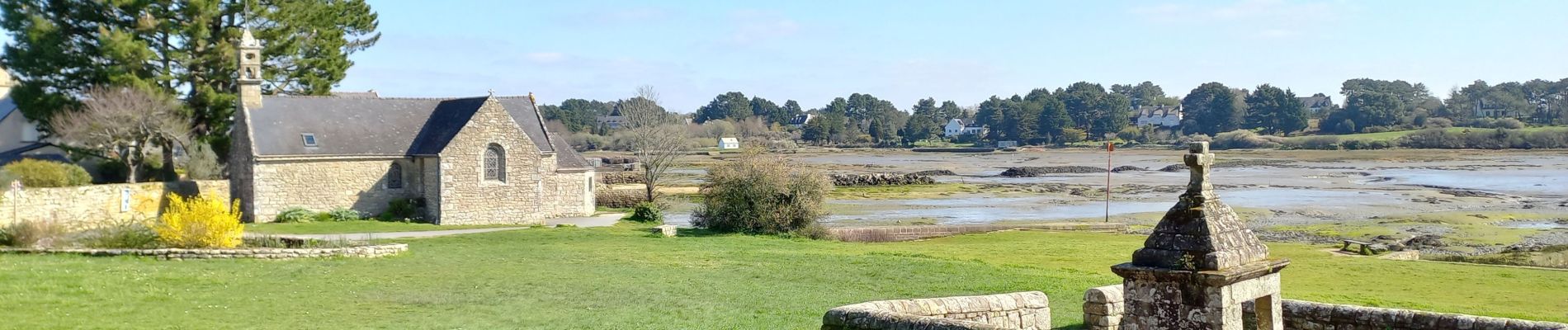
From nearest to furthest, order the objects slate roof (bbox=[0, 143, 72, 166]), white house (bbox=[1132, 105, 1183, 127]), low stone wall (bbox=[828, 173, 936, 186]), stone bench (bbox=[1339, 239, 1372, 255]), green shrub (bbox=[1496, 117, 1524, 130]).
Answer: stone bench (bbox=[1339, 239, 1372, 255])
slate roof (bbox=[0, 143, 72, 166])
low stone wall (bbox=[828, 173, 936, 186])
green shrub (bbox=[1496, 117, 1524, 130])
white house (bbox=[1132, 105, 1183, 127])

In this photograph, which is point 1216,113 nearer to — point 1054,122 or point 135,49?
point 1054,122

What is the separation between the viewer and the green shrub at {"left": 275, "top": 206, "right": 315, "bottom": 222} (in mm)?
38156

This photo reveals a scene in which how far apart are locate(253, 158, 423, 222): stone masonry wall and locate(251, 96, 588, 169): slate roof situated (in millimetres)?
385

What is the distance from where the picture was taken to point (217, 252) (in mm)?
23219

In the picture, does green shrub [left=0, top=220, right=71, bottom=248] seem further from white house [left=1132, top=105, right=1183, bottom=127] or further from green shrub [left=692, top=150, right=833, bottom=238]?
white house [left=1132, top=105, right=1183, bottom=127]

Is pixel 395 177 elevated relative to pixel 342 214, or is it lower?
elevated

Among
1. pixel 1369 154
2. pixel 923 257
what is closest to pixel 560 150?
pixel 923 257

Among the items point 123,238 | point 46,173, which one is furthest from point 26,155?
point 123,238

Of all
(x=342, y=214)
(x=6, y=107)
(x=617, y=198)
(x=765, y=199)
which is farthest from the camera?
(x=617, y=198)

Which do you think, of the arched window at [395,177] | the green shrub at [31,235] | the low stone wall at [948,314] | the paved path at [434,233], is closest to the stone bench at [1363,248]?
the low stone wall at [948,314]

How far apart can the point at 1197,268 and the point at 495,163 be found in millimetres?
35628

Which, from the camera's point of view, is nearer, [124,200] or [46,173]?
[46,173]

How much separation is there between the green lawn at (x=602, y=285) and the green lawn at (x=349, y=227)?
519cm

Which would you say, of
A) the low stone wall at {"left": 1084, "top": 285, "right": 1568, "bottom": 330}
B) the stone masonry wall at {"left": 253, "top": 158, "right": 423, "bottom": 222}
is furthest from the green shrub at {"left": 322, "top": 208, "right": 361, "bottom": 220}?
the low stone wall at {"left": 1084, "top": 285, "right": 1568, "bottom": 330}
